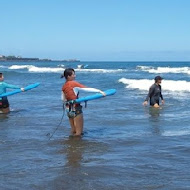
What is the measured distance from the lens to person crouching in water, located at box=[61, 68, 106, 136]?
25.8 ft

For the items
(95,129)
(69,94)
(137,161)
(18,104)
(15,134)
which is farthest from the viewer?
(18,104)

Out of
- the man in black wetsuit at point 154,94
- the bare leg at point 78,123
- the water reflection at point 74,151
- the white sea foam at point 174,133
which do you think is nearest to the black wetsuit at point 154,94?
the man in black wetsuit at point 154,94

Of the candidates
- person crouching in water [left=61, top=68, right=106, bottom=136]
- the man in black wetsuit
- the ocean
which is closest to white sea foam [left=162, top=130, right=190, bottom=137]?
the ocean

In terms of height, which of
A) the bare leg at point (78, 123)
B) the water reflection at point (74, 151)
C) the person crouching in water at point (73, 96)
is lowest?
the water reflection at point (74, 151)

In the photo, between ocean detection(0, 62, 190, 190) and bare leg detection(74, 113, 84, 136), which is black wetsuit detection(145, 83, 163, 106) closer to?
ocean detection(0, 62, 190, 190)

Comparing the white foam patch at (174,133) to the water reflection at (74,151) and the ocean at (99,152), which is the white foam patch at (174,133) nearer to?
the ocean at (99,152)

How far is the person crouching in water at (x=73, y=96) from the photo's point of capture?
7871mm

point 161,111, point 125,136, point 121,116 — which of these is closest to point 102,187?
point 125,136

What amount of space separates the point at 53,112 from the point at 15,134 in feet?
12.6

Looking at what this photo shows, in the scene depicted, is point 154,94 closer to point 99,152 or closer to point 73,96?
point 73,96

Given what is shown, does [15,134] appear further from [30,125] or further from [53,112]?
[53,112]

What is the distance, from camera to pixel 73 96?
795cm

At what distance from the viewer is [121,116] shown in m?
11.2

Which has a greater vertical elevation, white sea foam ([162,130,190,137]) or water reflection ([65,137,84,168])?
white sea foam ([162,130,190,137])
